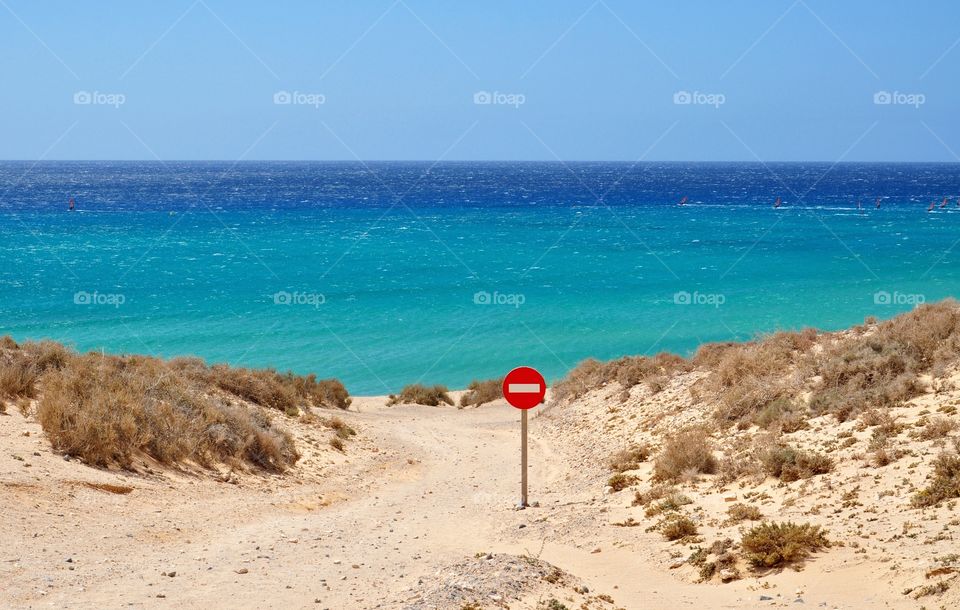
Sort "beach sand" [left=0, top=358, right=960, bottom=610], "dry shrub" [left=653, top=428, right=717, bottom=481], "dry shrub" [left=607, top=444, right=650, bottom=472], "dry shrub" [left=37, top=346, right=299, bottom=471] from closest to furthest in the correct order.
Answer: "beach sand" [left=0, top=358, right=960, bottom=610]
"dry shrub" [left=37, top=346, right=299, bottom=471]
"dry shrub" [left=653, top=428, right=717, bottom=481]
"dry shrub" [left=607, top=444, right=650, bottom=472]

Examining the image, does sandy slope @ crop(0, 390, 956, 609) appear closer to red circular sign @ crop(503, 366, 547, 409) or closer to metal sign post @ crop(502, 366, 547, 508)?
metal sign post @ crop(502, 366, 547, 508)

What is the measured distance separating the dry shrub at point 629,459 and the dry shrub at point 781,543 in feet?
17.2

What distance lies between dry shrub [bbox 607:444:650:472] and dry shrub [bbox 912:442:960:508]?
17.1ft

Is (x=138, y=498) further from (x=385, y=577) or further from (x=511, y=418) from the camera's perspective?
(x=511, y=418)

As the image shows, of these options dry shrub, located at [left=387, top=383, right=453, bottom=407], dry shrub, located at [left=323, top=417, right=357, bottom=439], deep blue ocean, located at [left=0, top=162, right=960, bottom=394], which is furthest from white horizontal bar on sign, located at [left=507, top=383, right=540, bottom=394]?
deep blue ocean, located at [left=0, top=162, right=960, bottom=394]

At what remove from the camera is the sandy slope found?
773 cm

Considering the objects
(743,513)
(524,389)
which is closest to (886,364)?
(743,513)

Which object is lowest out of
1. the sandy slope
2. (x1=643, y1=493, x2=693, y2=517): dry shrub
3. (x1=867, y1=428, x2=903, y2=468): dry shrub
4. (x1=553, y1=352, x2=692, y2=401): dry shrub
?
the sandy slope

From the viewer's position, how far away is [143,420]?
1345 centimetres

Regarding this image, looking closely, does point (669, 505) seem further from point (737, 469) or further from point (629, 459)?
point (629, 459)

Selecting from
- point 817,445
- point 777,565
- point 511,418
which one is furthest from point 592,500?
point 511,418

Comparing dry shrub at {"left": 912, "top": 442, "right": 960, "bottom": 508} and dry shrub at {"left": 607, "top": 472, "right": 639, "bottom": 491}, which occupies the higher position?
dry shrub at {"left": 912, "top": 442, "right": 960, "bottom": 508}

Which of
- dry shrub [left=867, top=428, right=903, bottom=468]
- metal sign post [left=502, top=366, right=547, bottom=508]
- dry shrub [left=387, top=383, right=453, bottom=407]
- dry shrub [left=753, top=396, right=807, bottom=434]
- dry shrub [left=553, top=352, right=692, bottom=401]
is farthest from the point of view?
dry shrub [left=387, top=383, right=453, bottom=407]

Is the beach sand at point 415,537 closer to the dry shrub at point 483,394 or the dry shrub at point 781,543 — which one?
the dry shrub at point 781,543
